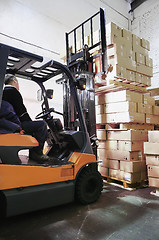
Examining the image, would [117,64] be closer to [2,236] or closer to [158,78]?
[2,236]

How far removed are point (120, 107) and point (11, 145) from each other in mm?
2613

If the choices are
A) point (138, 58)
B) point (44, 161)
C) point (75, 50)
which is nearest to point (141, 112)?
point (138, 58)

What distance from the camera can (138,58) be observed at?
15.5 ft

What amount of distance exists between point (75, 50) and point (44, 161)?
3.00 metres

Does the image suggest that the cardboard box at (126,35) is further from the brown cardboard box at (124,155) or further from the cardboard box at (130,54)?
the brown cardboard box at (124,155)

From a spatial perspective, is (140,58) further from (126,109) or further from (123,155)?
(123,155)

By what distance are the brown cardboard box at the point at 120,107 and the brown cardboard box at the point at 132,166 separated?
112cm

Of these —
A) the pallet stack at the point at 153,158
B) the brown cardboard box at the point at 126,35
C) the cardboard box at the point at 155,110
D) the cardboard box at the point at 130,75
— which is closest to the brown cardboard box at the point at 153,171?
the pallet stack at the point at 153,158

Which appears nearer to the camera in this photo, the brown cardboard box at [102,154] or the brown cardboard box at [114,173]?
the brown cardboard box at [114,173]

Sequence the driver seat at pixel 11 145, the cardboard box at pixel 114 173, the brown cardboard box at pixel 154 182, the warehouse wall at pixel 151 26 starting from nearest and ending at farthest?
the driver seat at pixel 11 145 < the brown cardboard box at pixel 154 182 < the cardboard box at pixel 114 173 < the warehouse wall at pixel 151 26

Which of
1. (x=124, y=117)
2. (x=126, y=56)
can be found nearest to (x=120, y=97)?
(x=124, y=117)

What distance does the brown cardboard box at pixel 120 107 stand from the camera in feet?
13.8

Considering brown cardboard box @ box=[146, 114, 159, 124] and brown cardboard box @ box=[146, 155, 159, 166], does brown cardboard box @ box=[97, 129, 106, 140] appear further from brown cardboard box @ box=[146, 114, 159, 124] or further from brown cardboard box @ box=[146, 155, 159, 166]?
brown cardboard box @ box=[146, 155, 159, 166]

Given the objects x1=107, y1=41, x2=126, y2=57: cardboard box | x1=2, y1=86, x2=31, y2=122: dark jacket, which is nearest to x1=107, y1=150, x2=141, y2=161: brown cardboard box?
x1=107, y1=41, x2=126, y2=57: cardboard box
